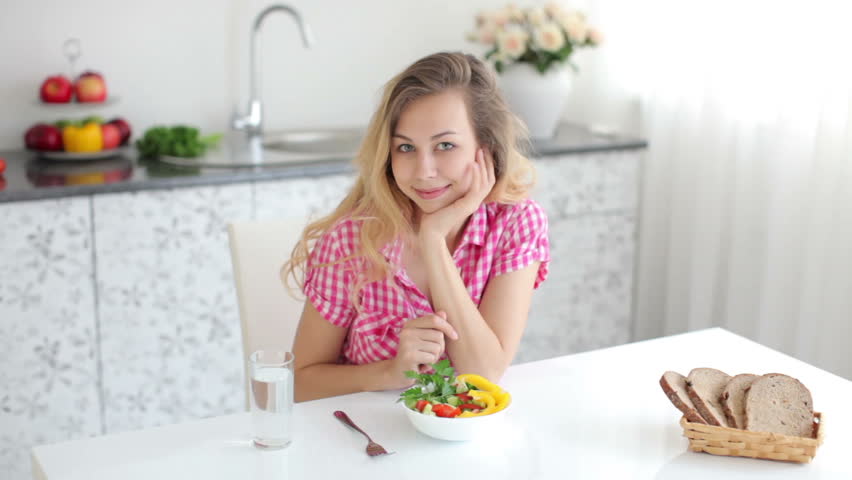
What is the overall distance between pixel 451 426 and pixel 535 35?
1.86 metres

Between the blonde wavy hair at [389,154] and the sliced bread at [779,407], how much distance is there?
1.84 feet

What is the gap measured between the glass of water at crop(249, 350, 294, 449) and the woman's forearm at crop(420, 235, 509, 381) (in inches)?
14.6

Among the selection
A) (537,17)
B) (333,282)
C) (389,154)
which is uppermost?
(537,17)

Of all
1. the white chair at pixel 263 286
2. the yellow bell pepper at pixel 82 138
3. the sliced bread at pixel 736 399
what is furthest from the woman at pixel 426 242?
the yellow bell pepper at pixel 82 138

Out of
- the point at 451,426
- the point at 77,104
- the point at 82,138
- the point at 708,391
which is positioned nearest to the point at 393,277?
the point at 451,426

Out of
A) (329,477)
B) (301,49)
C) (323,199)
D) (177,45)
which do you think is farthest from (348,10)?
(329,477)

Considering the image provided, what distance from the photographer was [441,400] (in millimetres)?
1260

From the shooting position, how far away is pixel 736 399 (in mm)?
1310

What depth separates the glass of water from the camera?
119cm

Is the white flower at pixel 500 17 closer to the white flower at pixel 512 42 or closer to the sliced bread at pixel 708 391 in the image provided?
the white flower at pixel 512 42

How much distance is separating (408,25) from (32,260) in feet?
4.85

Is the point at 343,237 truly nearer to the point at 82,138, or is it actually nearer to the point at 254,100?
the point at 82,138

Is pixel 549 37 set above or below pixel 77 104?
above

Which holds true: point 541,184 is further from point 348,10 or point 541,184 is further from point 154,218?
point 154,218
